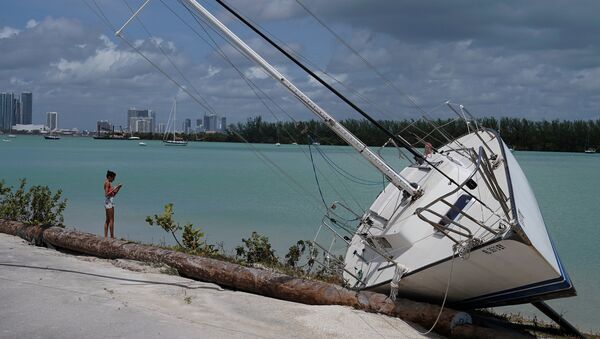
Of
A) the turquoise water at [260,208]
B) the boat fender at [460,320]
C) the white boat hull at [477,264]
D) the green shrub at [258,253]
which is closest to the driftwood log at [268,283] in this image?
the boat fender at [460,320]

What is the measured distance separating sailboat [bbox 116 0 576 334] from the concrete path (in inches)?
31.3

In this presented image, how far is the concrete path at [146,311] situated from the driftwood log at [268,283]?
0.21 metres

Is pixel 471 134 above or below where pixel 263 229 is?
above

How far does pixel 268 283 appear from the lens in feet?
32.3

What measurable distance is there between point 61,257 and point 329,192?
2572cm

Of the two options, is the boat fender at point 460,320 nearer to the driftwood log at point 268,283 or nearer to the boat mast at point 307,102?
the driftwood log at point 268,283

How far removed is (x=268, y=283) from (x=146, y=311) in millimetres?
2191

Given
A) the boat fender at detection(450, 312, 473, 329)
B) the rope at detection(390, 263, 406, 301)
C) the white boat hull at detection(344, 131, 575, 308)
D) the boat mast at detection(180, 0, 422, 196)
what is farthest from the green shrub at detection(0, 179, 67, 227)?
the boat fender at detection(450, 312, 473, 329)

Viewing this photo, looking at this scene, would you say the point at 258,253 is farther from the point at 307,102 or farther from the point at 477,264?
the point at 477,264

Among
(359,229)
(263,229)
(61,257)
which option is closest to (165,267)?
(61,257)

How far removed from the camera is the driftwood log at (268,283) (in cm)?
871

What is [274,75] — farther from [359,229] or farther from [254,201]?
[254,201]

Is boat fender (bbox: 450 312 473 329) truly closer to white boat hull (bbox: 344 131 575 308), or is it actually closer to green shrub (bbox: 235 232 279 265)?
white boat hull (bbox: 344 131 575 308)

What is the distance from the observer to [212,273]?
10.4m
